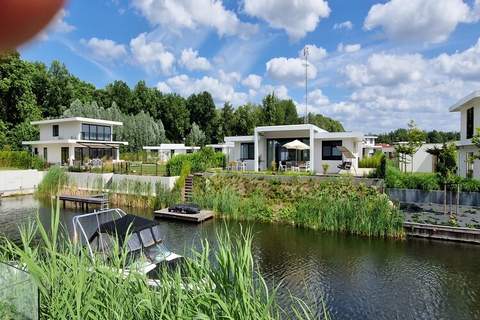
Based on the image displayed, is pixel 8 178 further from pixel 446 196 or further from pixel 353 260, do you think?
pixel 446 196

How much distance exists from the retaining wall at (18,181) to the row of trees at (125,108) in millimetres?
13242

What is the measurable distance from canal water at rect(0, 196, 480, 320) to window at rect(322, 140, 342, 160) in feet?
27.9

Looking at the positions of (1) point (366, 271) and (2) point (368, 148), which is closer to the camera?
(1) point (366, 271)

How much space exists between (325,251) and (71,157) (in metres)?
25.3

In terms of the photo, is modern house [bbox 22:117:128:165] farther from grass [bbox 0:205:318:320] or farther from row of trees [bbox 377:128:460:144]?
row of trees [bbox 377:128:460:144]

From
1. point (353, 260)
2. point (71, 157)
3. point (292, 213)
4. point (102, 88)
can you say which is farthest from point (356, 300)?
point (102, 88)

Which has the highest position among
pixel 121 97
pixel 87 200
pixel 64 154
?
pixel 121 97

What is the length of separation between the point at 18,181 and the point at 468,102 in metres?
27.8

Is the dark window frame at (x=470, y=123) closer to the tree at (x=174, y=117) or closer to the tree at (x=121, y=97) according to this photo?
the tree at (x=174, y=117)

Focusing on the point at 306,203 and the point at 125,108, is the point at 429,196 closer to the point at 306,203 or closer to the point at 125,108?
the point at 306,203

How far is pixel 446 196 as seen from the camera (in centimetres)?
1565

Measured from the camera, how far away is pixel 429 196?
16.2 m

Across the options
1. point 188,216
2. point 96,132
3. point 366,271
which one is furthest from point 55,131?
point 366,271

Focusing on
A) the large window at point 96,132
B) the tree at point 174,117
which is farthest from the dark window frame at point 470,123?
the tree at point 174,117
